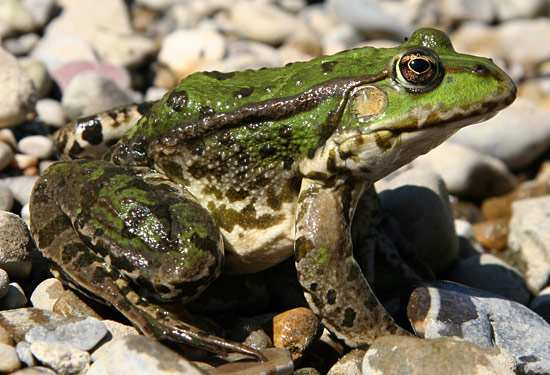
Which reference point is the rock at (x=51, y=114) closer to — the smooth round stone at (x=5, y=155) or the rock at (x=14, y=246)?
the smooth round stone at (x=5, y=155)

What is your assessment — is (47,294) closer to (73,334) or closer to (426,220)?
(73,334)

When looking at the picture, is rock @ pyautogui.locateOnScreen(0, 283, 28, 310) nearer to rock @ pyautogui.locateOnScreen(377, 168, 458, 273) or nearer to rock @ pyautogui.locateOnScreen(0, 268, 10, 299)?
rock @ pyautogui.locateOnScreen(0, 268, 10, 299)

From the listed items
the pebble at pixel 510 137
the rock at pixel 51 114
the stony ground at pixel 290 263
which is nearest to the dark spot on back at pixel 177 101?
the stony ground at pixel 290 263

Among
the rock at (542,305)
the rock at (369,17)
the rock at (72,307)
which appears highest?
the rock at (369,17)

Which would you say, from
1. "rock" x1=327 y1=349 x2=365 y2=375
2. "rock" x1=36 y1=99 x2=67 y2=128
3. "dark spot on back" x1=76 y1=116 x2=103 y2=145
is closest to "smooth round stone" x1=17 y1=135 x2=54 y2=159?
"rock" x1=36 y1=99 x2=67 y2=128

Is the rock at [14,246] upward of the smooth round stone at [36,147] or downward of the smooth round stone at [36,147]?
downward

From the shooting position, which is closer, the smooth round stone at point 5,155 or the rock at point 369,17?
the smooth round stone at point 5,155

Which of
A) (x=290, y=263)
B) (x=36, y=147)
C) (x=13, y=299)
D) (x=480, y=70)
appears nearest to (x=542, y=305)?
(x=290, y=263)
